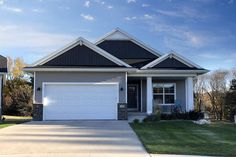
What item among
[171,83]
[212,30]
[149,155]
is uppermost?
[212,30]

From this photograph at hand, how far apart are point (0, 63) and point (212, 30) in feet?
51.6

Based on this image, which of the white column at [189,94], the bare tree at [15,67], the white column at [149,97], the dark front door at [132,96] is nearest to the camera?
the white column at [149,97]

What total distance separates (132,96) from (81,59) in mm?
5658

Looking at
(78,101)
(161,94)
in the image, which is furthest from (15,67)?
(78,101)

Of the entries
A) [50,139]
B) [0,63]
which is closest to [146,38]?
[0,63]

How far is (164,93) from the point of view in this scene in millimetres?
24750

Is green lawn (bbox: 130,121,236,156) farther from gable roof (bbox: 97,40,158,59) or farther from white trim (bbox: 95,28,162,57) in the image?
white trim (bbox: 95,28,162,57)

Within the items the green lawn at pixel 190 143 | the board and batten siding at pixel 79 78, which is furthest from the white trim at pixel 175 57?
the green lawn at pixel 190 143

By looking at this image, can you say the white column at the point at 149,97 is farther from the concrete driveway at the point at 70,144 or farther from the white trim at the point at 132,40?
the concrete driveway at the point at 70,144

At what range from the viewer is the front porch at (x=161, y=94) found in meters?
23.5

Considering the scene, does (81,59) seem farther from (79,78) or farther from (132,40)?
(132,40)

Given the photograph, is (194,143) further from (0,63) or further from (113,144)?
(0,63)

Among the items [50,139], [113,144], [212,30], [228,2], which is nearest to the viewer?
[113,144]

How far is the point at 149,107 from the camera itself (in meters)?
22.7
